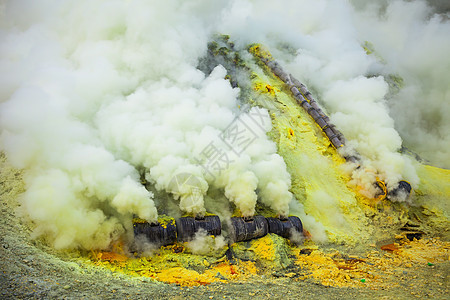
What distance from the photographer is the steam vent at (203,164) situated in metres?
7.35

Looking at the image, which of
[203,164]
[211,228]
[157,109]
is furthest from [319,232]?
[157,109]

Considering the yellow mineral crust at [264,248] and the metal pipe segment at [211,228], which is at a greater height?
the metal pipe segment at [211,228]

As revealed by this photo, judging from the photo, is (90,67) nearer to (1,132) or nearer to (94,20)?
(94,20)

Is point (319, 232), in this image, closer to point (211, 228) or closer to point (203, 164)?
point (211, 228)

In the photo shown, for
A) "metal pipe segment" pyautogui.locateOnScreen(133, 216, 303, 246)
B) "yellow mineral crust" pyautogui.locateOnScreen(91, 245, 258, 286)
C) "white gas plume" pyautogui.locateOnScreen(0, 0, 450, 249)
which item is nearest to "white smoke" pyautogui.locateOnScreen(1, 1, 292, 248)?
"white gas plume" pyautogui.locateOnScreen(0, 0, 450, 249)

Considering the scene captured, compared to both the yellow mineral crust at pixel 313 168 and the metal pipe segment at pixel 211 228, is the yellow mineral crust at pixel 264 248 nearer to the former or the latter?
the metal pipe segment at pixel 211 228

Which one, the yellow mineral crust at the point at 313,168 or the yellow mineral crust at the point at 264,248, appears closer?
the yellow mineral crust at the point at 264,248

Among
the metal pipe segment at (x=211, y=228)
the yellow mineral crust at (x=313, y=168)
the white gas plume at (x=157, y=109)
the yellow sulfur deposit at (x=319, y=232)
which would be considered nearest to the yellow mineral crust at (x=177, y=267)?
the yellow sulfur deposit at (x=319, y=232)

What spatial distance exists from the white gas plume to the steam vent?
0.21 ft

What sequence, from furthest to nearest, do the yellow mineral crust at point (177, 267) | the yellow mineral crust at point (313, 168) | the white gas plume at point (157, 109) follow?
the yellow mineral crust at point (313, 168), the white gas plume at point (157, 109), the yellow mineral crust at point (177, 267)

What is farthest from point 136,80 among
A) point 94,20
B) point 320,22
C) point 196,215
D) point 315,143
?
point 320,22

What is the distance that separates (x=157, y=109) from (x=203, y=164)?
314cm

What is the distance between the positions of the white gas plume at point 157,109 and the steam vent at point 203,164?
0.06 meters

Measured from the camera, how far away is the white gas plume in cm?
855
